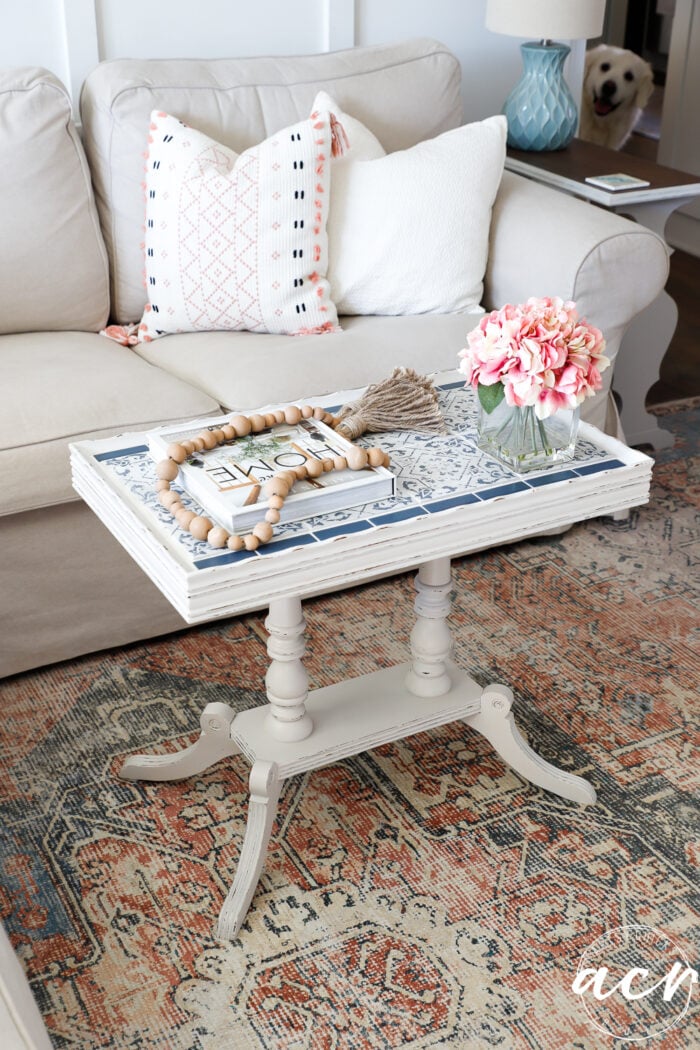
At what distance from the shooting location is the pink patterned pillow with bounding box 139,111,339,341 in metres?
2.09

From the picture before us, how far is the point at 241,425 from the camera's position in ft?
4.83

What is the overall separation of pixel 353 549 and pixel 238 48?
171 centimetres

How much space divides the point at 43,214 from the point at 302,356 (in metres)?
0.59

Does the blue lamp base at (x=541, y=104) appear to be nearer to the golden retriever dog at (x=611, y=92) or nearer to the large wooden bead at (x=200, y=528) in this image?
the golden retriever dog at (x=611, y=92)

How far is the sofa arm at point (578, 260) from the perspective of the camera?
2123 mm

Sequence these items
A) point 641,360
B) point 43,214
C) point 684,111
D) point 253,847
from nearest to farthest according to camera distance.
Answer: point 253,847
point 43,214
point 641,360
point 684,111

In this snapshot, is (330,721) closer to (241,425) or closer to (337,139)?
(241,425)

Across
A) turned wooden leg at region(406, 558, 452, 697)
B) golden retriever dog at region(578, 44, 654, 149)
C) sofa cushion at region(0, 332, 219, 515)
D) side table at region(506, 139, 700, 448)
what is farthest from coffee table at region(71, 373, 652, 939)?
golden retriever dog at region(578, 44, 654, 149)

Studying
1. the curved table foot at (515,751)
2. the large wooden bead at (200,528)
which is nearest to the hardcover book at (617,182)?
the curved table foot at (515,751)

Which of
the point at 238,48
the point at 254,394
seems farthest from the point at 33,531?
the point at 238,48

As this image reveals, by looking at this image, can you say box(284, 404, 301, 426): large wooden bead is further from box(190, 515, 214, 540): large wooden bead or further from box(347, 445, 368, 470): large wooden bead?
box(190, 515, 214, 540): large wooden bead

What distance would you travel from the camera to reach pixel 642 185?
247 cm

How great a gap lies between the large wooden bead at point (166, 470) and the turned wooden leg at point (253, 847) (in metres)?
0.39

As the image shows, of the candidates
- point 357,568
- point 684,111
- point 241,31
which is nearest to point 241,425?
point 357,568
